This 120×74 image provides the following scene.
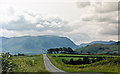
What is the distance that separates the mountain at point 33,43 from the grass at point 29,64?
73 centimetres

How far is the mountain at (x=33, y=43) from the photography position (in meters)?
14.9

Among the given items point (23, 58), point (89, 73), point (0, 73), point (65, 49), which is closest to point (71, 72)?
point (89, 73)

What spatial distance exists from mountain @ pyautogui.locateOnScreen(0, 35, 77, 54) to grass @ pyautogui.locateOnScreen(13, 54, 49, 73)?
73 centimetres

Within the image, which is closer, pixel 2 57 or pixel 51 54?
pixel 2 57

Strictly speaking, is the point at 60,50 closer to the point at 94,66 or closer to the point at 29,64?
the point at 29,64

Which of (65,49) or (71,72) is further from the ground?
(65,49)

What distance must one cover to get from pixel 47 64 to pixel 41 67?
3.12 ft

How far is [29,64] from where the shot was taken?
13586 millimetres

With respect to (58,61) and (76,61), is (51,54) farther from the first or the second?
(76,61)

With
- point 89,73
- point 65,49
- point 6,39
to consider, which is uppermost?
point 6,39

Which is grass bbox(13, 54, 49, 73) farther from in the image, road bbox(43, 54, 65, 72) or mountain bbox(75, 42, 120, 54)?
mountain bbox(75, 42, 120, 54)

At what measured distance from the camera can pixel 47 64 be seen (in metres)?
13.9

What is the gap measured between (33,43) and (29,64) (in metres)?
3.14

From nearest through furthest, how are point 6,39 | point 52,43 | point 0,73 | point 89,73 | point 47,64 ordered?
point 0,73 → point 89,73 → point 47,64 → point 6,39 → point 52,43
